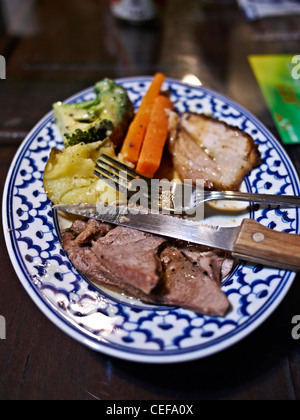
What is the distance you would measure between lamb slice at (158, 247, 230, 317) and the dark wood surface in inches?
9.7

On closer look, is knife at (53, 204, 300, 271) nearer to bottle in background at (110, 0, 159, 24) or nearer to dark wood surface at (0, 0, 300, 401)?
dark wood surface at (0, 0, 300, 401)

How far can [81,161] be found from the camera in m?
2.00

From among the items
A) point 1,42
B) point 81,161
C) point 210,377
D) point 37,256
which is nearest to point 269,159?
point 81,161

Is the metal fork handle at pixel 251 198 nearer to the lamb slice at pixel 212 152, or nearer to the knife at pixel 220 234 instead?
the lamb slice at pixel 212 152

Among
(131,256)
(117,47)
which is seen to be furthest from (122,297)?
(117,47)

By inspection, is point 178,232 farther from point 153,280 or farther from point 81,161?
point 81,161

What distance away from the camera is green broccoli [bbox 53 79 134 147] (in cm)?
220

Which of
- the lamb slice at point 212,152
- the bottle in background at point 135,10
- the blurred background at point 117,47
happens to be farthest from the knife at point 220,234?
the bottle in background at point 135,10

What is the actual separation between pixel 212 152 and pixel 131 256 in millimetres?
1083

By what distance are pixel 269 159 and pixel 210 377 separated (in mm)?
1414

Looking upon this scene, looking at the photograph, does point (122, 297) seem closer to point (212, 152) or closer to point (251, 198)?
point (251, 198)

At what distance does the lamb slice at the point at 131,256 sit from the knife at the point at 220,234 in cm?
5

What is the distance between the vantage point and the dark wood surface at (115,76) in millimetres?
1503

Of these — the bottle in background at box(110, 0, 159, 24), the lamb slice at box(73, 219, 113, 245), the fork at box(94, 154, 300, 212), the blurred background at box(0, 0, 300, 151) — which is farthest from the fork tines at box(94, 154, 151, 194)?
the bottle in background at box(110, 0, 159, 24)
